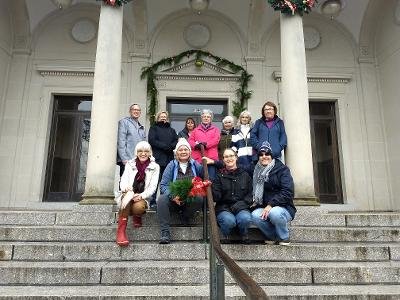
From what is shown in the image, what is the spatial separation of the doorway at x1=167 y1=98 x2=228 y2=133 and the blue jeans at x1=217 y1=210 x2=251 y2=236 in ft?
19.8

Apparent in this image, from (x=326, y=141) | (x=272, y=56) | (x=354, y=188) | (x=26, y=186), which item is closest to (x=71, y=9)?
(x=26, y=186)

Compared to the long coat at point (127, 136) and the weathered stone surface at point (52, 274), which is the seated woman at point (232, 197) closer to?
the weathered stone surface at point (52, 274)

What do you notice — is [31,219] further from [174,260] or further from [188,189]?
[188,189]

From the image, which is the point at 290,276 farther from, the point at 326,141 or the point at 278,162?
the point at 326,141

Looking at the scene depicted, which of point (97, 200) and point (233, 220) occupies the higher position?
point (97, 200)

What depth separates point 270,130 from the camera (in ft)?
20.9

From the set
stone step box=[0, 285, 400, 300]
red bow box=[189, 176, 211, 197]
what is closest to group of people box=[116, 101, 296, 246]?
red bow box=[189, 176, 211, 197]

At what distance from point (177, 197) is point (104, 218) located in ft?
5.41

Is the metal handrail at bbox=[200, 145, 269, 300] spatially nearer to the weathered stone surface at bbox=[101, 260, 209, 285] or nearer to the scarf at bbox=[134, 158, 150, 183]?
the weathered stone surface at bbox=[101, 260, 209, 285]

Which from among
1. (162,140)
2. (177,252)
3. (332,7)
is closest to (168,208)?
(177,252)

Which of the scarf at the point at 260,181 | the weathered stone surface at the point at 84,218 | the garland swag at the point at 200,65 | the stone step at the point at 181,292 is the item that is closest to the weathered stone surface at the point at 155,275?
the stone step at the point at 181,292

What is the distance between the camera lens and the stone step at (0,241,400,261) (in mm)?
4879

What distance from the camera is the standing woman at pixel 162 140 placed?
22.1 ft

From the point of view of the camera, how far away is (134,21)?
10.9 metres
